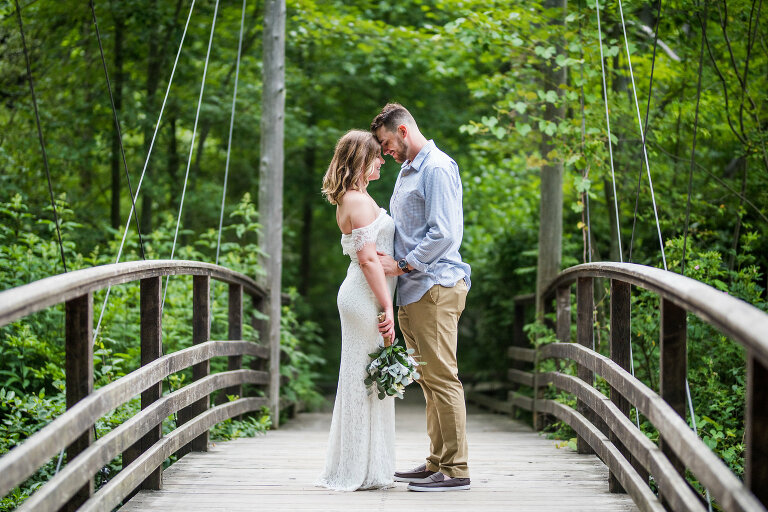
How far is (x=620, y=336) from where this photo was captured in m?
3.66

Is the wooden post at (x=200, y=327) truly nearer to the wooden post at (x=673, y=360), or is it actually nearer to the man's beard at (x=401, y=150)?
the man's beard at (x=401, y=150)

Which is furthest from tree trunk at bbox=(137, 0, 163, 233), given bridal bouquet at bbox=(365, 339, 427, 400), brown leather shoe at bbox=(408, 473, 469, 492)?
brown leather shoe at bbox=(408, 473, 469, 492)

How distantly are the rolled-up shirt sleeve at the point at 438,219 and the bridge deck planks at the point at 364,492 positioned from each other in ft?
3.37

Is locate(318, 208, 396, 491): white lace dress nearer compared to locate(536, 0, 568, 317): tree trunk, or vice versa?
locate(318, 208, 396, 491): white lace dress

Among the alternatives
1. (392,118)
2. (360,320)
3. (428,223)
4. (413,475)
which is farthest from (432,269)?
(413,475)

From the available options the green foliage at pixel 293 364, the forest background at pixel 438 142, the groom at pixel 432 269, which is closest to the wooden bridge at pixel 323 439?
the groom at pixel 432 269

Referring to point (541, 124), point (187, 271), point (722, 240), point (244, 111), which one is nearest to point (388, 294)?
point (187, 271)

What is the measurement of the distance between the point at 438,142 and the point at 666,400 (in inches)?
384

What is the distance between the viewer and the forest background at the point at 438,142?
5820 millimetres

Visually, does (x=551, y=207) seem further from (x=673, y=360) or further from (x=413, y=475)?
(x=673, y=360)

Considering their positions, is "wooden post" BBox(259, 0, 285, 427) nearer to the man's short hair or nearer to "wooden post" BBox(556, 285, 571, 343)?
"wooden post" BBox(556, 285, 571, 343)

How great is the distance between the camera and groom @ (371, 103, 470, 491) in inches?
145

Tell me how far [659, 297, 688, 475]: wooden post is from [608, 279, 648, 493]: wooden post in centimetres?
78

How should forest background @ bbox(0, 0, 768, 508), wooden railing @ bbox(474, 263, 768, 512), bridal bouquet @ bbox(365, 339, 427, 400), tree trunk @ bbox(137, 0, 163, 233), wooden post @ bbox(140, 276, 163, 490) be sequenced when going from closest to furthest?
wooden railing @ bbox(474, 263, 768, 512) → wooden post @ bbox(140, 276, 163, 490) → bridal bouquet @ bbox(365, 339, 427, 400) → forest background @ bbox(0, 0, 768, 508) → tree trunk @ bbox(137, 0, 163, 233)
